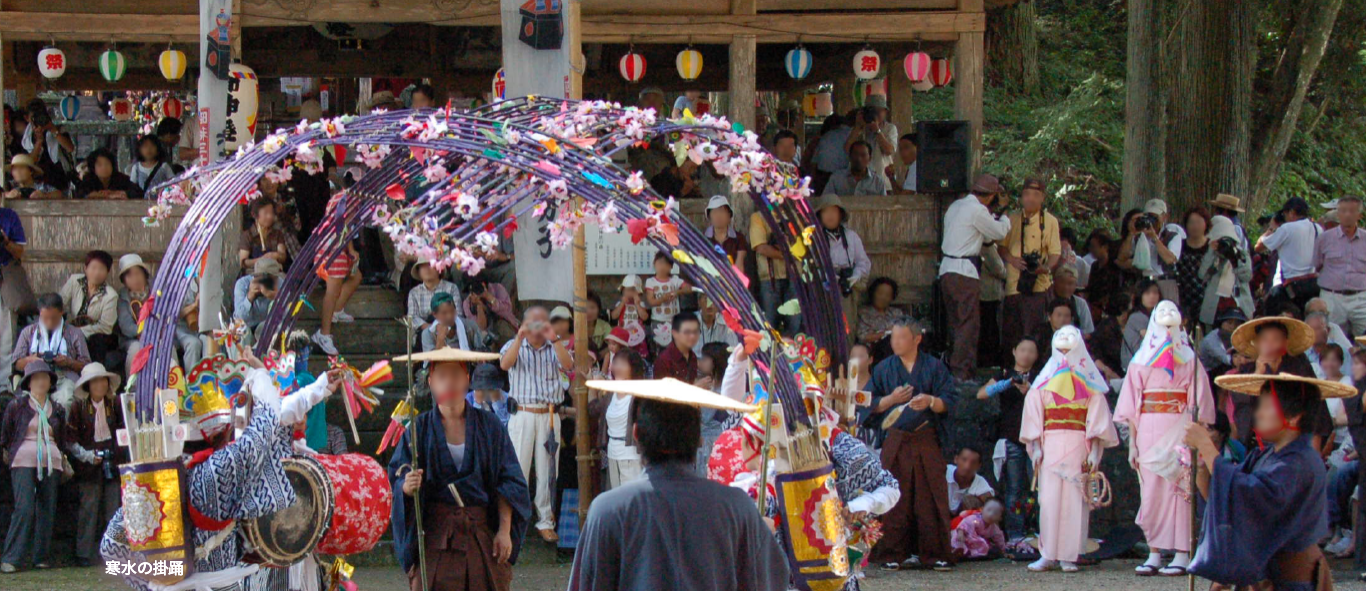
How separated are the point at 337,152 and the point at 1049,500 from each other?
6694 millimetres

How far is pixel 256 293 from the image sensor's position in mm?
10203

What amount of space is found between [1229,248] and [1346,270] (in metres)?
0.95

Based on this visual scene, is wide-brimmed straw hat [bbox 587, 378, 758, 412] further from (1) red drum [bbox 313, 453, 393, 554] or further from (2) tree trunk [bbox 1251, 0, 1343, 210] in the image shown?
(2) tree trunk [bbox 1251, 0, 1343, 210]

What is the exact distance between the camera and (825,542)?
5.98 meters

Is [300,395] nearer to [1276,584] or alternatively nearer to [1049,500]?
[1276,584]

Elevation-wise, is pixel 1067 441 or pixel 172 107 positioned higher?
pixel 172 107

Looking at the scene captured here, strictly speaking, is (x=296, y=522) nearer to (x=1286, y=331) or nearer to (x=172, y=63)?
(x=1286, y=331)

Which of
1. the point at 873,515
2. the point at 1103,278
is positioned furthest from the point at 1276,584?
the point at 1103,278

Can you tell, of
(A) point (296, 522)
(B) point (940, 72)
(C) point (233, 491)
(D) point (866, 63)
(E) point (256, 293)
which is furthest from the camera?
(B) point (940, 72)

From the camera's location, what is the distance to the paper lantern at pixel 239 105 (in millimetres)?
10062

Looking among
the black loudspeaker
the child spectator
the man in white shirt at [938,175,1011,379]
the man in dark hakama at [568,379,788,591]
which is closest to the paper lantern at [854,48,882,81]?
the black loudspeaker

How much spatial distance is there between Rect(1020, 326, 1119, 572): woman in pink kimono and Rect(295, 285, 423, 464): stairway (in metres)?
4.59

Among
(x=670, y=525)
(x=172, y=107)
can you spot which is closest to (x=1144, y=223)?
(x=670, y=525)

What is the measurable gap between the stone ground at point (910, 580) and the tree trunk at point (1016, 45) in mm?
8222
